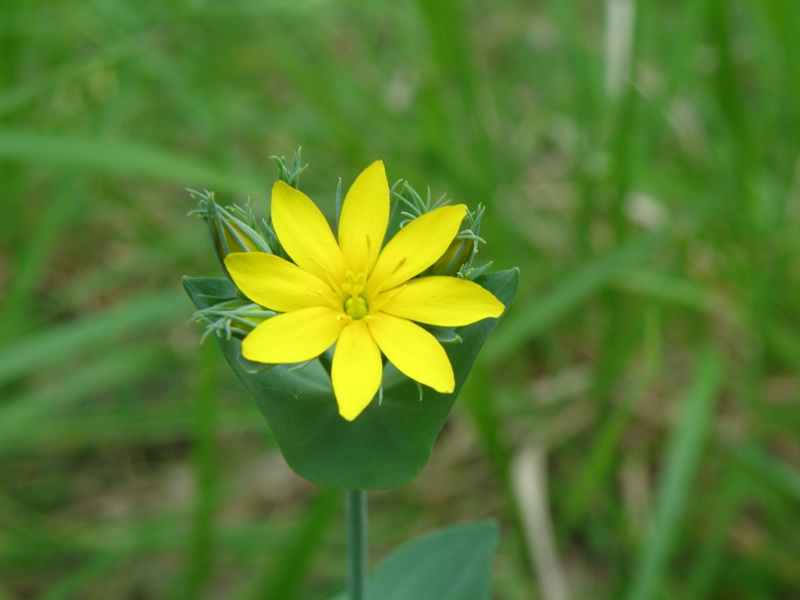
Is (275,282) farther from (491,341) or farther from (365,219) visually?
(491,341)

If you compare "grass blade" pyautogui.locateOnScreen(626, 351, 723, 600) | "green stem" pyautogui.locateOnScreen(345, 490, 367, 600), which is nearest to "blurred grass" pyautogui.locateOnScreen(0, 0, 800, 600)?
"grass blade" pyautogui.locateOnScreen(626, 351, 723, 600)

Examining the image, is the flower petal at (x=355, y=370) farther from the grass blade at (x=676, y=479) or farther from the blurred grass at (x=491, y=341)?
the grass blade at (x=676, y=479)

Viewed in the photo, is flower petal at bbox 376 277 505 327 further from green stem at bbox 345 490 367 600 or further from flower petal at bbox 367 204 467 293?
green stem at bbox 345 490 367 600

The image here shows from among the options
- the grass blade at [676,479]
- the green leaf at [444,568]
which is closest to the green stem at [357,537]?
the green leaf at [444,568]

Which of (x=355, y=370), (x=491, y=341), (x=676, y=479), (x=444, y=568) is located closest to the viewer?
(x=355, y=370)

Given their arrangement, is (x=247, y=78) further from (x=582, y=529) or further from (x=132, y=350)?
(x=582, y=529)

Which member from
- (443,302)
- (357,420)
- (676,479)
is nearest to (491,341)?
(676,479)
